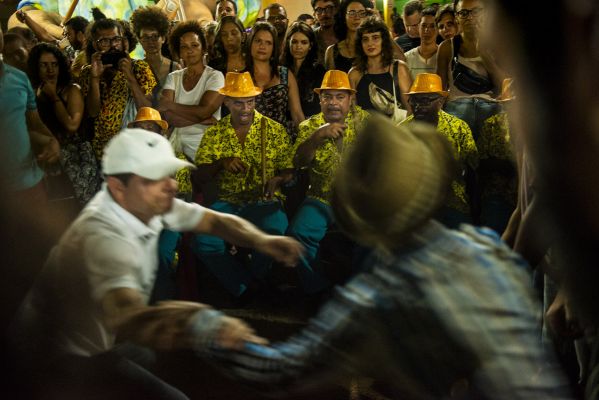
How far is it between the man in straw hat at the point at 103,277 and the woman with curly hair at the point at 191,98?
2.43 metres

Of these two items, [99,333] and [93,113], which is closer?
[99,333]

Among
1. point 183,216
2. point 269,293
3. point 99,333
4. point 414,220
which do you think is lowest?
point 269,293

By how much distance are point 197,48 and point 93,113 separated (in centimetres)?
77

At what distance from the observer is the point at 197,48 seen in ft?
17.1


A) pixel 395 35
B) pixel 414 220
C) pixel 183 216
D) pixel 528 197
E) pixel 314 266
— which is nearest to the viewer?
pixel 414 220

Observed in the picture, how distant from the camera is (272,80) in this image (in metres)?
5.16

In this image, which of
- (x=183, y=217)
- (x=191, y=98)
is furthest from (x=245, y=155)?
(x=183, y=217)

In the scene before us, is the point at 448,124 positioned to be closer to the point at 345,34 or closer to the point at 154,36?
the point at 345,34

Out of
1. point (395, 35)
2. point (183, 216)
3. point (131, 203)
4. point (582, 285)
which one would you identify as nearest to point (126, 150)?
point (131, 203)

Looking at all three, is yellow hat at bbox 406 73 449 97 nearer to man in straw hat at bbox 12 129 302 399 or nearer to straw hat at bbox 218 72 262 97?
straw hat at bbox 218 72 262 97

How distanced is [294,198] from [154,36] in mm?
1563

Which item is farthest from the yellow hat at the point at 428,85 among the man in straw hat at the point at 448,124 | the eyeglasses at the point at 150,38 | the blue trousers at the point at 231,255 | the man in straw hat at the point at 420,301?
the man in straw hat at the point at 420,301

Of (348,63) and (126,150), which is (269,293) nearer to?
(348,63)

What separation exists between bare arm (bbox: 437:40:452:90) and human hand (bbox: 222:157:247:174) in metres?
1.31
